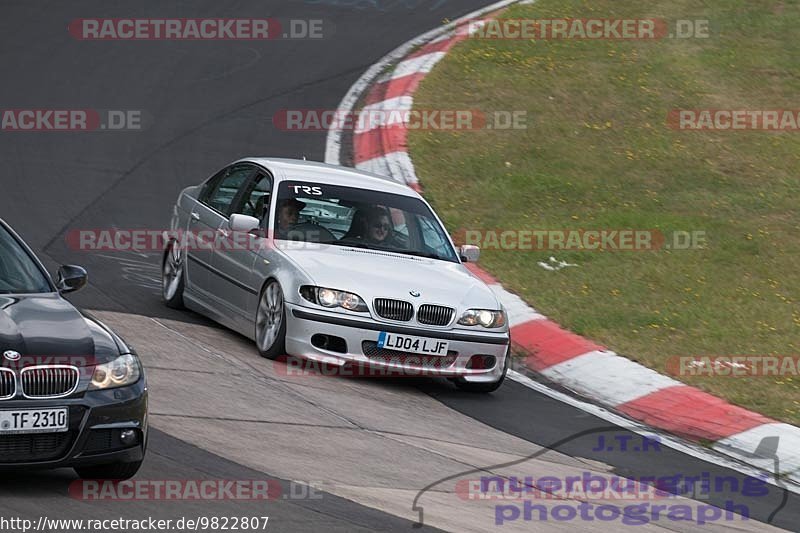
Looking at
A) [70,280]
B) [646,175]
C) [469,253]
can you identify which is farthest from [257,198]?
[646,175]

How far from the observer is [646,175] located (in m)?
16.2

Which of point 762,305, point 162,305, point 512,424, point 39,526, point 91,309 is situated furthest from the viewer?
point 762,305

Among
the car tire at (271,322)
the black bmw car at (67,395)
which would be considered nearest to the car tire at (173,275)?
the car tire at (271,322)

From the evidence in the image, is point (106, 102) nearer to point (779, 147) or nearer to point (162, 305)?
point (162, 305)

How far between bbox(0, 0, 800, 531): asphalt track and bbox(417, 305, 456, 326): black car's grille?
0.55m

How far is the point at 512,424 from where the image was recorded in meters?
9.56

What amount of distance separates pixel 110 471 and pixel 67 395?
0.56 meters

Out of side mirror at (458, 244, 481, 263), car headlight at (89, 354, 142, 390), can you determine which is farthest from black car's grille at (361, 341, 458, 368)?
car headlight at (89, 354, 142, 390)

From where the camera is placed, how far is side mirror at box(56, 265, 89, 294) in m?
7.50

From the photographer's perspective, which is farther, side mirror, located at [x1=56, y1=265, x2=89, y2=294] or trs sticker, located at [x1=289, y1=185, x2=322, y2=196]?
trs sticker, located at [x1=289, y1=185, x2=322, y2=196]

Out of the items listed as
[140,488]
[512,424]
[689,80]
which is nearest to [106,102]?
[689,80]

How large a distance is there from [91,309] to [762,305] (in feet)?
19.9

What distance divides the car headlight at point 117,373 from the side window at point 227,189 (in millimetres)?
4909

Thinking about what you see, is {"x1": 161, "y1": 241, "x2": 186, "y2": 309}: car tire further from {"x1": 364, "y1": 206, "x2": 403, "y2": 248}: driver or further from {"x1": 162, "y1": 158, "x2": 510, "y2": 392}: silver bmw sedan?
{"x1": 364, "y1": 206, "x2": 403, "y2": 248}: driver
